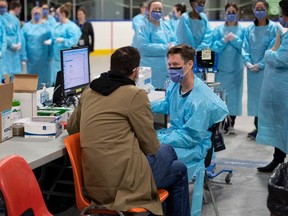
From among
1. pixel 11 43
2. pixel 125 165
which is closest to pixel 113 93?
pixel 125 165

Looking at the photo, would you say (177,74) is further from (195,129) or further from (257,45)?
(257,45)

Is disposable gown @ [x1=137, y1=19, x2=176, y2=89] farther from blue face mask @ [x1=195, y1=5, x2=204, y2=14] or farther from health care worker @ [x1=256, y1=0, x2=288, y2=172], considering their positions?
health care worker @ [x1=256, y1=0, x2=288, y2=172]

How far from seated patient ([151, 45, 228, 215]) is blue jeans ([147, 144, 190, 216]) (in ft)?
0.52

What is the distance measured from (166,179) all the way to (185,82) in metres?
0.67

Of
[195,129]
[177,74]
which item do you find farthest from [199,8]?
[195,129]

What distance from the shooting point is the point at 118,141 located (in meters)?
2.63


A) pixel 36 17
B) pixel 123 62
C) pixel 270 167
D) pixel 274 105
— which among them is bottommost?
pixel 270 167

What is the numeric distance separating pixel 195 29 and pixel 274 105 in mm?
1939

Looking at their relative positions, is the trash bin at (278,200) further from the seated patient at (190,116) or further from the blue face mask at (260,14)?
the blue face mask at (260,14)

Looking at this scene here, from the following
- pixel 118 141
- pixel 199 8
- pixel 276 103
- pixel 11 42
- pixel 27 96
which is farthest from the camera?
pixel 11 42

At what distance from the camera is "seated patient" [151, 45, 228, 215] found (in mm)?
3217

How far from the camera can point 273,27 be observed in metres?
5.74

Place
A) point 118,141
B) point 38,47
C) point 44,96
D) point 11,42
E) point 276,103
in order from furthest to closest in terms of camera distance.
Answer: point 38,47 < point 11,42 < point 276,103 < point 44,96 < point 118,141

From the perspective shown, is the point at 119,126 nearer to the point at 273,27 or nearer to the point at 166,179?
the point at 166,179
